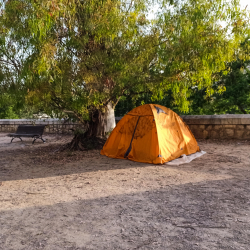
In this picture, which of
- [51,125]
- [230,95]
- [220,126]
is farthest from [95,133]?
[230,95]

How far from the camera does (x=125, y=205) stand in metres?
3.63

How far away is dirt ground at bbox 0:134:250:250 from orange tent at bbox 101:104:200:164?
0.42 m

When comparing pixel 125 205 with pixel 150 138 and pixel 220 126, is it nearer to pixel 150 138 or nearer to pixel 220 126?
pixel 150 138

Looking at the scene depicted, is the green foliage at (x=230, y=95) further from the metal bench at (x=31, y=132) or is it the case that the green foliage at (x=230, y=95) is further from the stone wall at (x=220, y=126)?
the metal bench at (x=31, y=132)

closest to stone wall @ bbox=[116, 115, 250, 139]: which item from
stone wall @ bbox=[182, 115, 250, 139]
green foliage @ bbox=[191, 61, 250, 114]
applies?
stone wall @ bbox=[182, 115, 250, 139]

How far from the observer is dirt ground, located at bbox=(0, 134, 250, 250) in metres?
2.67

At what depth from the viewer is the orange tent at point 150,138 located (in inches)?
249

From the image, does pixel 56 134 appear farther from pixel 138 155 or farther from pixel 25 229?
pixel 25 229

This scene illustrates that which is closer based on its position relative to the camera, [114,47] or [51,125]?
[114,47]

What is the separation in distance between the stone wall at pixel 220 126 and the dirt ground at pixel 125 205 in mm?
2735

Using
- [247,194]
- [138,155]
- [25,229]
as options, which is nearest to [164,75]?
[138,155]

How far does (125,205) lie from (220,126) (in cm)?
648

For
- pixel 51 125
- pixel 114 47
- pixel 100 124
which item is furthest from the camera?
pixel 51 125

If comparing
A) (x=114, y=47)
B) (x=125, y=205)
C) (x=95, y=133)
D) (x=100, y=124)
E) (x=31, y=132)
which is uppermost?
(x=114, y=47)
